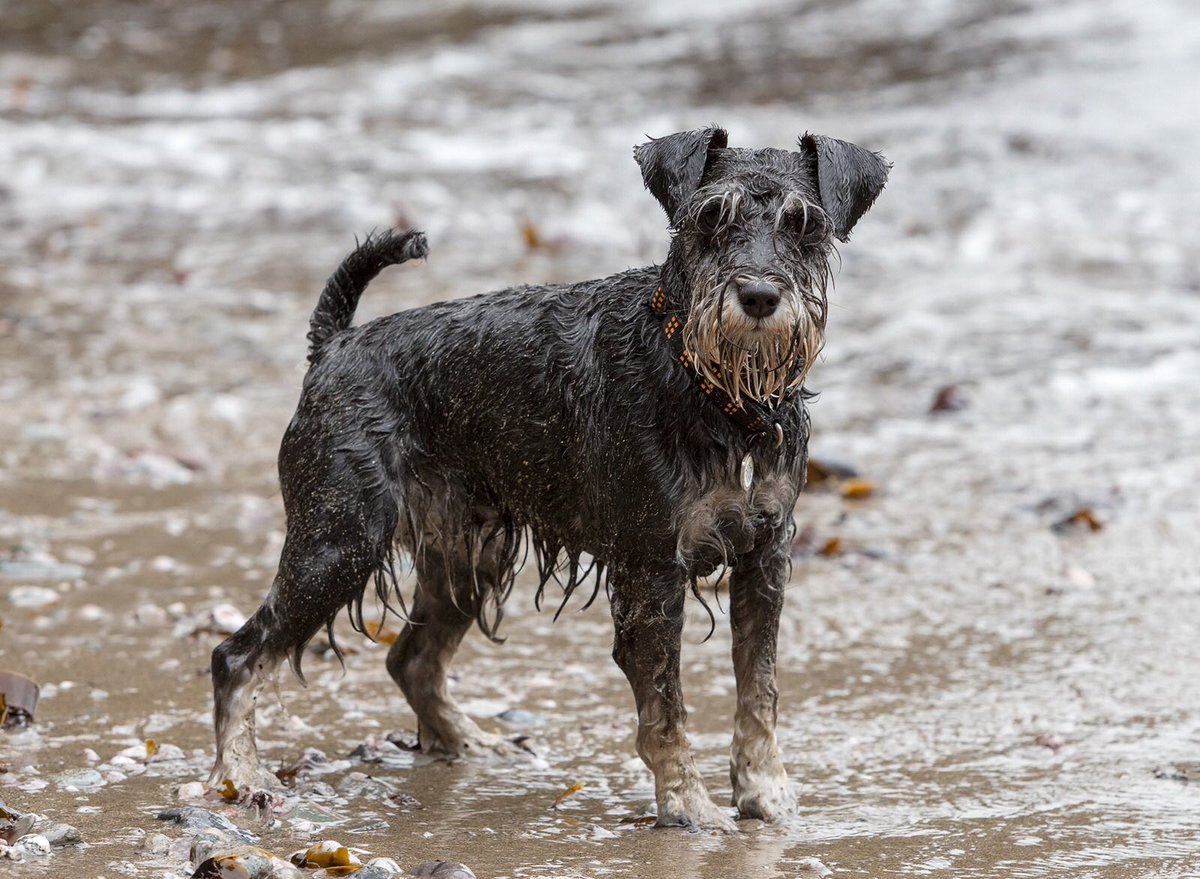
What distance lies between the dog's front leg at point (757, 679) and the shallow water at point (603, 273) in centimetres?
15

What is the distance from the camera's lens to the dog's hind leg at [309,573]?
5367mm

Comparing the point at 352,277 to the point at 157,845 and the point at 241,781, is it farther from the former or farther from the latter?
the point at 157,845

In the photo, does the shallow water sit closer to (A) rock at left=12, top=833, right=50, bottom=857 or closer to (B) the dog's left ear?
(A) rock at left=12, top=833, right=50, bottom=857

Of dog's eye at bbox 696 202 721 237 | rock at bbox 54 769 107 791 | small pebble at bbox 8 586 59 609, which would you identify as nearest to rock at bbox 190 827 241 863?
rock at bbox 54 769 107 791

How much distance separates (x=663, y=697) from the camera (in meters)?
4.98

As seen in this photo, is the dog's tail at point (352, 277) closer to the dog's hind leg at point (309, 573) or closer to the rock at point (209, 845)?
the dog's hind leg at point (309, 573)

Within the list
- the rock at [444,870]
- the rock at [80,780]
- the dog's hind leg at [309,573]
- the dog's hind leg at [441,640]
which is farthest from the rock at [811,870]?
the rock at [80,780]

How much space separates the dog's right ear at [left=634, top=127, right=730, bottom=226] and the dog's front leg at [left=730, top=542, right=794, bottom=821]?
1.14m

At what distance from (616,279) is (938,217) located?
9.34 meters

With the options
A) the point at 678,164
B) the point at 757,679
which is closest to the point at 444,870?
the point at 757,679

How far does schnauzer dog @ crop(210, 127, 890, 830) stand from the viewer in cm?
471

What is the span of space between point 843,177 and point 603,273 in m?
7.55

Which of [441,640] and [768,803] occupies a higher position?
[441,640]

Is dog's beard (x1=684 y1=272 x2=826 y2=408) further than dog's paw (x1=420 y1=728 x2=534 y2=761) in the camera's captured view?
No
